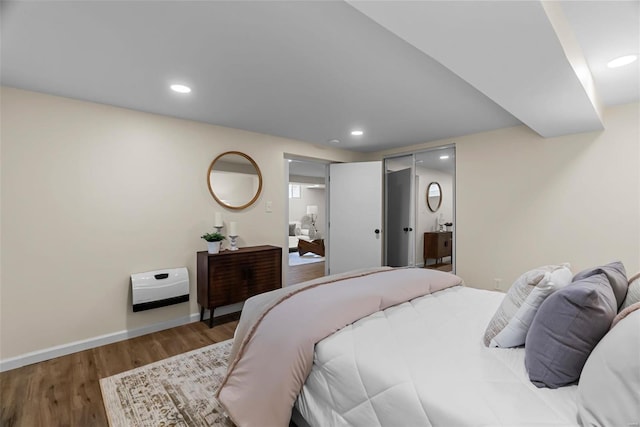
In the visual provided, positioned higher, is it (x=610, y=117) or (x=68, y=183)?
(x=610, y=117)

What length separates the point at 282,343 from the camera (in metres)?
1.42

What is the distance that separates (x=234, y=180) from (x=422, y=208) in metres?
2.91

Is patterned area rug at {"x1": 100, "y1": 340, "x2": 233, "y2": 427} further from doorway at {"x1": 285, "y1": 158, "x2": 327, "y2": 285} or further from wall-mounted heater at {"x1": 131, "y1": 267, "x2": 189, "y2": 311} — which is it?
doorway at {"x1": 285, "y1": 158, "x2": 327, "y2": 285}

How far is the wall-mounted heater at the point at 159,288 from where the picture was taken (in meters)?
2.81

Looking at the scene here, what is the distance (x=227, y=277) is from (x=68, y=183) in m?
1.66

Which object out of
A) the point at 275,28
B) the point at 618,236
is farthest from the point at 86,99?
the point at 618,236

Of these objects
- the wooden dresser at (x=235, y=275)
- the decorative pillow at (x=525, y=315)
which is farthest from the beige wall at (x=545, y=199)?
the wooden dresser at (x=235, y=275)

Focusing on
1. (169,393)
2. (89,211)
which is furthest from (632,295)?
(89,211)

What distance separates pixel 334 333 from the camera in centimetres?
147

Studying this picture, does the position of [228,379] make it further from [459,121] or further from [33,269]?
→ [459,121]

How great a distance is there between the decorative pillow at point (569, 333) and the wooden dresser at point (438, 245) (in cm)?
336

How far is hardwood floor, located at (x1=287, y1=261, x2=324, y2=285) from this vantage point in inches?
212

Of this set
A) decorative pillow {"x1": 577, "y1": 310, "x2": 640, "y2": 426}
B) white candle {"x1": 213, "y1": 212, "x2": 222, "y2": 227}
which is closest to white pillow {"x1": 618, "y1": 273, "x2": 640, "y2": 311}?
decorative pillow {"x1": 577, "y1": 310, "x2": 640, "y2": 426}

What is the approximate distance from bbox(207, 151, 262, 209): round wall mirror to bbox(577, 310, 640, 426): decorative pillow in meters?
3.37
